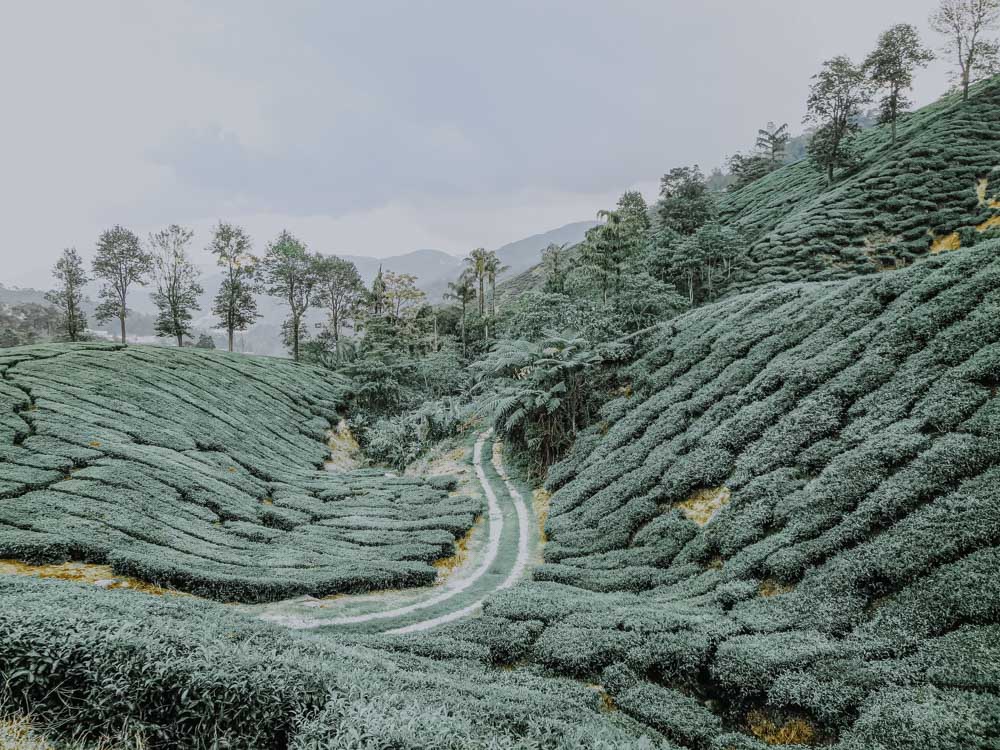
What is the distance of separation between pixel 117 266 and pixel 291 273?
14.0 meters

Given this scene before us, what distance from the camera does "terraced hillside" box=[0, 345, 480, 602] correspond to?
37.5 ft

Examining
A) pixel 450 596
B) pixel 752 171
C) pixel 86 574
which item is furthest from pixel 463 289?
pixel 752 171

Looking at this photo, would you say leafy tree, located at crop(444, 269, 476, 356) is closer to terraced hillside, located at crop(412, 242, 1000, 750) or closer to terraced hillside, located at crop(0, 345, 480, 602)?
terraced hillside, located at crop(0, 345, 480, 602)

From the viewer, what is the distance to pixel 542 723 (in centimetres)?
552

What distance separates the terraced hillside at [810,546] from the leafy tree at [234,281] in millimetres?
40468

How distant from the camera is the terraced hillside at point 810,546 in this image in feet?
21.4

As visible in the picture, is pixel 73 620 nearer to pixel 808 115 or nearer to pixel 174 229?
pixel 174 229

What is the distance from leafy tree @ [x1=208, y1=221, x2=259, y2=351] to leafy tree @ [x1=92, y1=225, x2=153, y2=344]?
18.8 feet

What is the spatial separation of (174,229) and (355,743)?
48236 millimetres

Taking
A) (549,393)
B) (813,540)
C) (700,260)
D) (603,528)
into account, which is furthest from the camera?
(700,260)

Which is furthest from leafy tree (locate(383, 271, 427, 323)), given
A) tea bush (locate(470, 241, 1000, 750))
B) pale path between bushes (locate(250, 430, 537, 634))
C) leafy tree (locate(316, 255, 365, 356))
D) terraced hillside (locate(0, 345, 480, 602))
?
tea bush (locate(470, 241, 1000, 750))

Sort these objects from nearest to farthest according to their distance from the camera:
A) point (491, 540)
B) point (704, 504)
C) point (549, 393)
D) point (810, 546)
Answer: point (810, 546)
point (704, 504)
point (491, 540)
point (549, 393)

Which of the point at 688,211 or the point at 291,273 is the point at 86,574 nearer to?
the point at 291,273

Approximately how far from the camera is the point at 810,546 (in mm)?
9445
